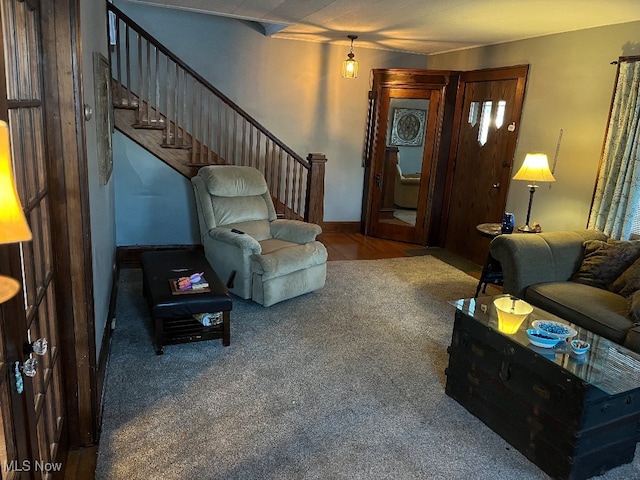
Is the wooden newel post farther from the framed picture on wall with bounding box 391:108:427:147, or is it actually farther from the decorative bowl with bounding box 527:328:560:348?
the decorative bowl with bounding box 527:328:560:348

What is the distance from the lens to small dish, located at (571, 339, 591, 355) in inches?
88.1

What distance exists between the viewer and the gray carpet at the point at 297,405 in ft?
6.94

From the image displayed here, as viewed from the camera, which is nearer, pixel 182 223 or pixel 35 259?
pixel 35 259

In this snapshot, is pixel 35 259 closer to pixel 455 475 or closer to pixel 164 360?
pixel 164 360

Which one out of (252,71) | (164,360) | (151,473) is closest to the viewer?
(151,473)

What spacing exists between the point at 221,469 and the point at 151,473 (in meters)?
0.29

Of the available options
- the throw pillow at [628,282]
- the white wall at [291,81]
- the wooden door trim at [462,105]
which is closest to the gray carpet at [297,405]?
the throw pillow at [628,282]

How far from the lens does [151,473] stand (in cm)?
200

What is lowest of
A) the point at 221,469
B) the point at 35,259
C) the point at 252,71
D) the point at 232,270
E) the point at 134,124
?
the point at 221,469

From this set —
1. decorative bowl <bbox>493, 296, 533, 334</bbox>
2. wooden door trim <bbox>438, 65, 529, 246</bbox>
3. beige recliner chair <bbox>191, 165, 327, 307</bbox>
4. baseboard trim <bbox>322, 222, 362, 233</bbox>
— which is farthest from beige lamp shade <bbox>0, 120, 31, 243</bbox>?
baseboard trim <bbox>322, 222, 362, 233</bbox>

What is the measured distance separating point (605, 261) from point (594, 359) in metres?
1.43

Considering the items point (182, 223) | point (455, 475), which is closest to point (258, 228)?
point (182, 223)

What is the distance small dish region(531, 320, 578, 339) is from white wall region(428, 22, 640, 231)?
202 centimetres

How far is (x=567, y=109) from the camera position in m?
4.25
